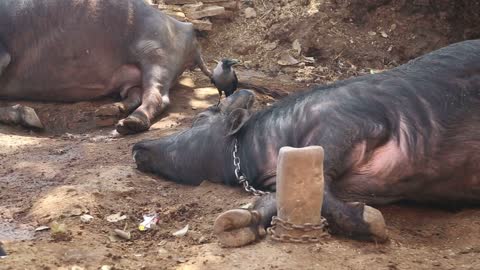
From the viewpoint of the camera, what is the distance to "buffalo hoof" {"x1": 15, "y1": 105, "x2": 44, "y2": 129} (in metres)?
6.41

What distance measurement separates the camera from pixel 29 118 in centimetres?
642

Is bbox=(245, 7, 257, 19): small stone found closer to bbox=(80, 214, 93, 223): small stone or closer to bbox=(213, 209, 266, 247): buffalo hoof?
bbox=(80, 214, 93, 223): small stone

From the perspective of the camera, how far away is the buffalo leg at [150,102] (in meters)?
6.14

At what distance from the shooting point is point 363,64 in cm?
845

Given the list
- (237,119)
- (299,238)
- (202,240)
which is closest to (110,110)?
(237,119)

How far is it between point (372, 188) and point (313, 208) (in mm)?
663

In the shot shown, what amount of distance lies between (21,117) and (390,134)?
12.2ft

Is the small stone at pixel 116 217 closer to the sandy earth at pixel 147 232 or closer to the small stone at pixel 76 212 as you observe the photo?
the sandy earth at pixel 147 232

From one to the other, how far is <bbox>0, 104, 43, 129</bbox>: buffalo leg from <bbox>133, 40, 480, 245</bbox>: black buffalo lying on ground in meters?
2.92

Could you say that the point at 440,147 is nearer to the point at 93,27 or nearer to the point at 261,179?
the point at 261,179

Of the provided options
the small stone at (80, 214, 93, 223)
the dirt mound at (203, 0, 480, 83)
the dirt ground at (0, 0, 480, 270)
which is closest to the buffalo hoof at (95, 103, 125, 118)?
the dirt ground at (0, 0, 480, 270)

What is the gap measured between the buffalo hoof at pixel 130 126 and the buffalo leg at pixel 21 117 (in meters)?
0.78

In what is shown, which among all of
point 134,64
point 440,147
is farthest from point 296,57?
point 440,147

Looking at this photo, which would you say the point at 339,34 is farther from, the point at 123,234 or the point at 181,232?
the point at 123,234
